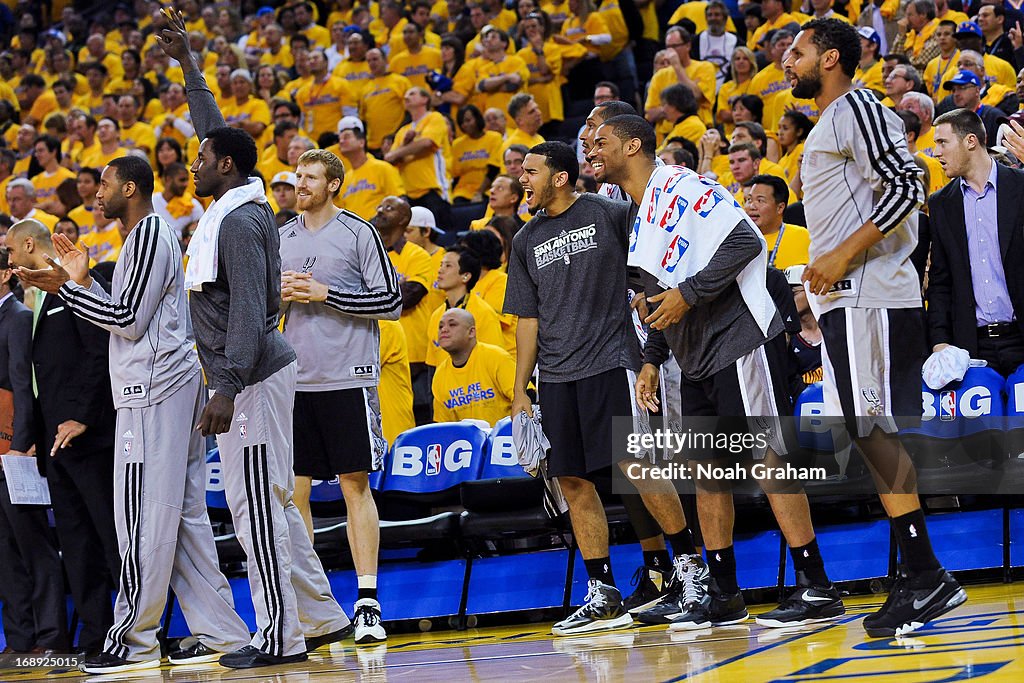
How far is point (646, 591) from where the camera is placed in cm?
628

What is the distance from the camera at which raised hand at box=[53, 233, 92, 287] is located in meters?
6.01

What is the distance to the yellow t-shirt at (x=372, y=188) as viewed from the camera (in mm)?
12938

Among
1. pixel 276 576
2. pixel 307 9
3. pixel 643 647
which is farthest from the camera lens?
pixel 307 9

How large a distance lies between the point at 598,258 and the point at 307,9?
14.3 m

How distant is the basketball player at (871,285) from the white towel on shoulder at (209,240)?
96.6 inches

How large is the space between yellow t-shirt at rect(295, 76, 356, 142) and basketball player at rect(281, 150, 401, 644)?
9513mm

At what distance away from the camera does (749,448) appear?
5.36 meters

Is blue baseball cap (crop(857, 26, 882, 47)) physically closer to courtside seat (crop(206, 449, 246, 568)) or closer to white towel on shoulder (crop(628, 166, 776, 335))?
white towel on shoulder (crop(628, 166, 776, 335))

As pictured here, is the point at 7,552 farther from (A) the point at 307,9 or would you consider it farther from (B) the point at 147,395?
(A) the point at 307,9

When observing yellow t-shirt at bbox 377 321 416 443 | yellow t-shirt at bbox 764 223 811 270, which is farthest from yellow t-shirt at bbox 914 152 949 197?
yellow t-shirt at bbox 377 321 416 443

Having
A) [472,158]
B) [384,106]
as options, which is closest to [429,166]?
[472,158]

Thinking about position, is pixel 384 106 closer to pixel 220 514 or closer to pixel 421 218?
pixel 421 218

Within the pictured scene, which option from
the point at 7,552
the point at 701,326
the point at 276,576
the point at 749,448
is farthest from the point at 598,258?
the point at 7,552

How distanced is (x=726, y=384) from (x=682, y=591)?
107 centimetres
